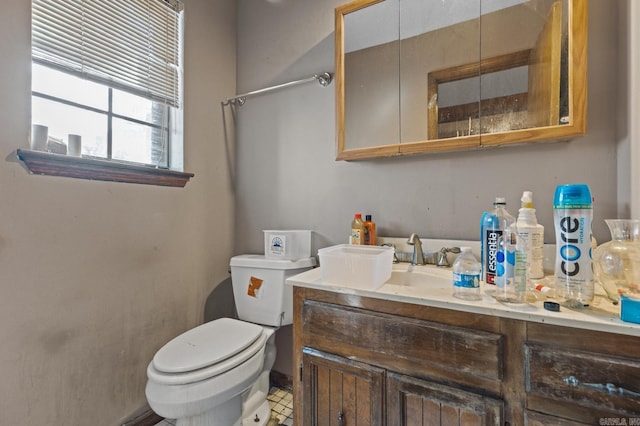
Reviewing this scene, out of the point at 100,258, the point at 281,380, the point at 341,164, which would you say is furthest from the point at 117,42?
the point at 281,380

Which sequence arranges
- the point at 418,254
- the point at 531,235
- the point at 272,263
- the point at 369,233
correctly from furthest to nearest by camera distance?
the point at 272,263 → the point at 369,233 → the point at 418,254 → the point at 531,235

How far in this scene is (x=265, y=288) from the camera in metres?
1.47

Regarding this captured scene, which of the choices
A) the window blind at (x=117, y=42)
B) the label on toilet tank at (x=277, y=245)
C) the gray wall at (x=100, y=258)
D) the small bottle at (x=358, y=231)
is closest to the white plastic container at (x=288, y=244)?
the label on toilet tank at (x=277, y=245)

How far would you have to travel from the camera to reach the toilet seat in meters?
1.01

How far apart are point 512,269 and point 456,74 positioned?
84 cm

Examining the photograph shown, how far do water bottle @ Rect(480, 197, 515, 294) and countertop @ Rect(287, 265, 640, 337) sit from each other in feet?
0.36

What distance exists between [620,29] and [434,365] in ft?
4.05

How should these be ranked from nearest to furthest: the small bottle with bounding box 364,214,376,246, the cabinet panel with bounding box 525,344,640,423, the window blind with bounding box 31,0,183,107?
the cabinet panel with bounding box 525,344,640,423 → the window blind with bounding box 31,0,183,107 → the small bottle with bounding box 364,214,376,246

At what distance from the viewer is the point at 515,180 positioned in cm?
110

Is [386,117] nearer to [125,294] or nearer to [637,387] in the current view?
[637,387]

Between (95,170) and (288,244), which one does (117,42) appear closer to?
(95,170)

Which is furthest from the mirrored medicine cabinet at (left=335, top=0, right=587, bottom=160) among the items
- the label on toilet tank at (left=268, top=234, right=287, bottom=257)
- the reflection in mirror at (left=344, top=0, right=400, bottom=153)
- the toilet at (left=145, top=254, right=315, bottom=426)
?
the toilet at (left=145, top=254, right=315, bottom=426)

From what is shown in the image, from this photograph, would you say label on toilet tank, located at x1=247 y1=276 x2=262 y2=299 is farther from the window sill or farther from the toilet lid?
the window sill

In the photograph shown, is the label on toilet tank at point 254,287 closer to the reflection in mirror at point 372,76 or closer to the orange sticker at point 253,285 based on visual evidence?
the orange sticker at point 253,285
